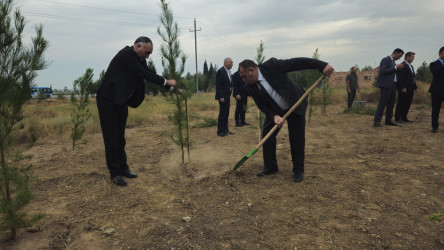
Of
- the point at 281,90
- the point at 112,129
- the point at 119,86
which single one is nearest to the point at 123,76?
the point at 119,86

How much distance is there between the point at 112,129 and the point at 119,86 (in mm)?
605

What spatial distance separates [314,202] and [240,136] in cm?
419

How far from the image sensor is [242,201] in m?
3.43

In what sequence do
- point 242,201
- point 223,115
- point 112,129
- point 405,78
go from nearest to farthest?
point 242,201 → point 112,129 → point 223,115 → point 405,78

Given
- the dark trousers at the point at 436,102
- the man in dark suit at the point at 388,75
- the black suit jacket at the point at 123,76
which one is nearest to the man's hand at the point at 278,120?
the black suit jacket at the point at 123,76

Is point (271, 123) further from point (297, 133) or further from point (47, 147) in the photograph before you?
point (47, 147)

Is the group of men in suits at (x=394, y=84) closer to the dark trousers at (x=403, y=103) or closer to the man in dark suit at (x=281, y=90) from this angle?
the dark trousers at (x=403, y=103)

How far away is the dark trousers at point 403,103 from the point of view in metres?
8.23

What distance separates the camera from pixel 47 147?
6805mm

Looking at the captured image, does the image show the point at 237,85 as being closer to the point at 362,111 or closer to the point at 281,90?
the point at 281,90

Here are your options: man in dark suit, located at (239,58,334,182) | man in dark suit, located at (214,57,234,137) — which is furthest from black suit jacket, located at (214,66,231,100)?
man in dark suit, located at (239,58,334,182)

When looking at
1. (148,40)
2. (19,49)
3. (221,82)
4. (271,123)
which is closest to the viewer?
(19,49)

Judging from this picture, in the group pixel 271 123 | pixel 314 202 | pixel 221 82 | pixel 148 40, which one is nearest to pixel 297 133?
pixel 271 123

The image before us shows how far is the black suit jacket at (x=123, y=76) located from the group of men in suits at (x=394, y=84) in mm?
6203
